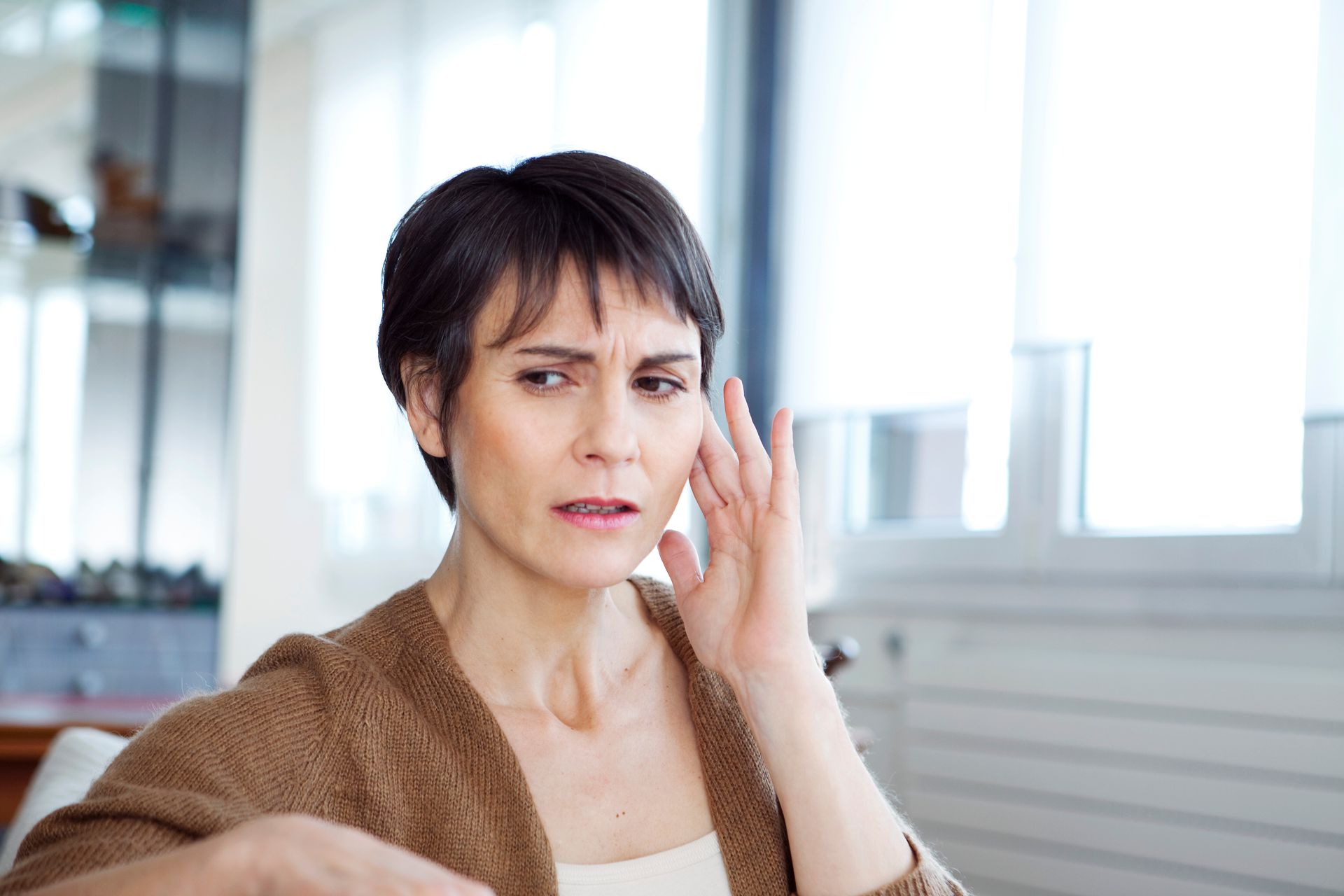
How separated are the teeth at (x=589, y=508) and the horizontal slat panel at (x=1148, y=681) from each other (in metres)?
1.14

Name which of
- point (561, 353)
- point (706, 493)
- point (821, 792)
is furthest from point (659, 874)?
point (561, 353)

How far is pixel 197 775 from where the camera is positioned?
1.08 meters

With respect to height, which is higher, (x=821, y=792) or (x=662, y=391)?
(x=662, y=391)

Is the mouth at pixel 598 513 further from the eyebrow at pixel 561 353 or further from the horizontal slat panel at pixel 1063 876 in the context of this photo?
the horizontal slat panel at pixel 1063 876

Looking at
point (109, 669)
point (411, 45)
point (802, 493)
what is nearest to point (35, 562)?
point (109, 669)

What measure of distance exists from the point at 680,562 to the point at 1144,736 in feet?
3.35

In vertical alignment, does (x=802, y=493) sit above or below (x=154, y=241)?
below

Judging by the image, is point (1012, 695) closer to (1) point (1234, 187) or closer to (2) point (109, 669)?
(1) point (1234, 187)

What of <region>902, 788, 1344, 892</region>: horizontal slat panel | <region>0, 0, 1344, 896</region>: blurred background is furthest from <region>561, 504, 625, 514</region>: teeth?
<region>902, 788, 1344, 892</region>: horizontal slat panel

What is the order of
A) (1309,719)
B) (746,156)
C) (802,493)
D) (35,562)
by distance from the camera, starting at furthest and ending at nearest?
1. (746,156)
2. (802,493)
3. (35,562)
4. (1309,719)

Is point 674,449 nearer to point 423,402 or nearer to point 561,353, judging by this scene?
point 561,353

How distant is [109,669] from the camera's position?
274 centimetres

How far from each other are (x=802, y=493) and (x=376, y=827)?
194cm

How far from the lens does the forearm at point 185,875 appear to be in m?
0.82
